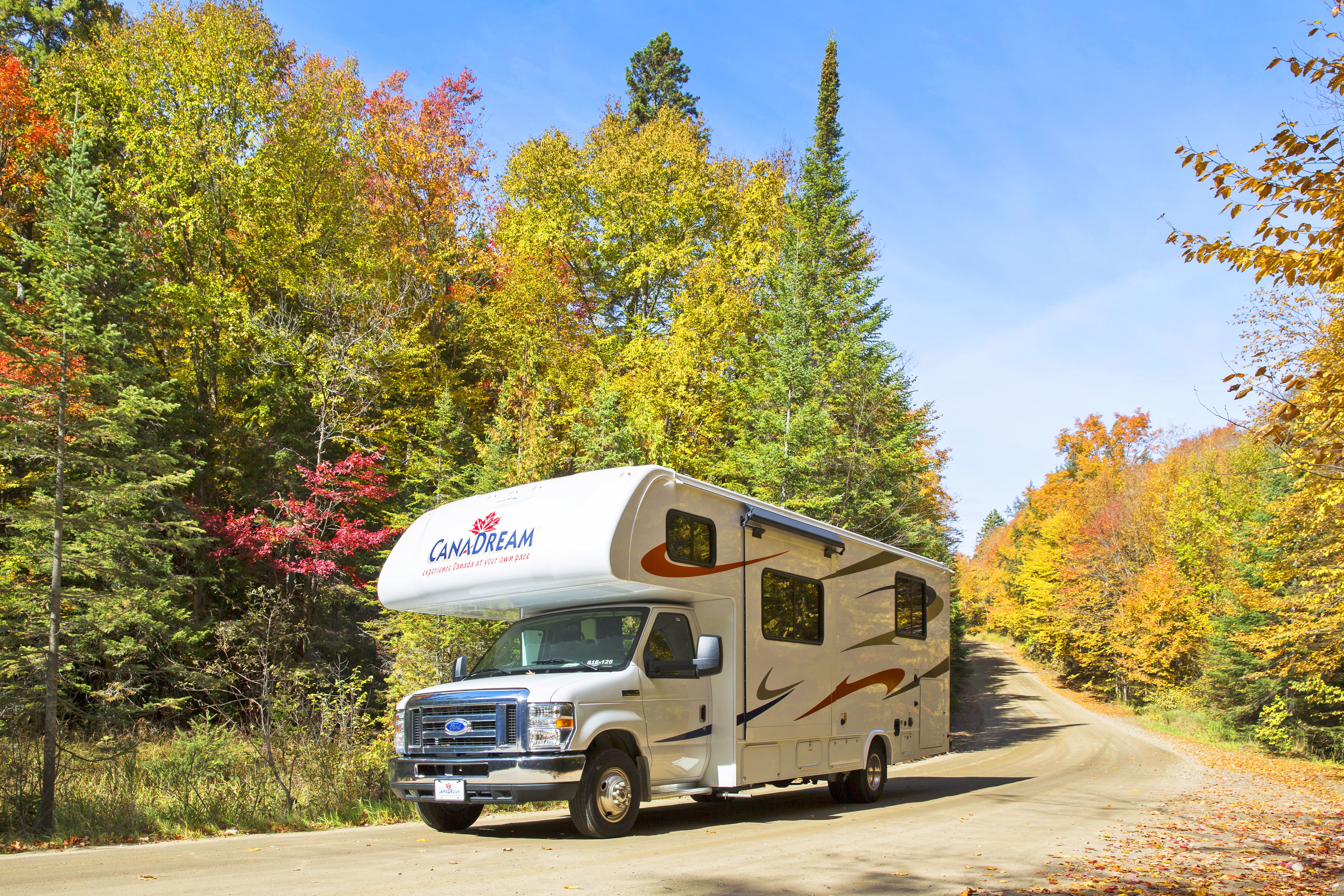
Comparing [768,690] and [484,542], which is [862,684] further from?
[484,542]

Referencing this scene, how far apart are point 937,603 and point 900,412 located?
16566mm

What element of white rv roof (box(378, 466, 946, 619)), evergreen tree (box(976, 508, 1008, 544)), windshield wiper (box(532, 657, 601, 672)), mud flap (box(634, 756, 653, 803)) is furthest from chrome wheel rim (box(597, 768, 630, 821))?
evergreen tree (box(976, 508, 1008, 544))

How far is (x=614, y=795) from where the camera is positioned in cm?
852

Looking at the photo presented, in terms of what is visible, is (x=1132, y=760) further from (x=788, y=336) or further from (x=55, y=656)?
(x=55, y=656)

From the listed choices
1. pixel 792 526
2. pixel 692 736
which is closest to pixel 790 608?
pixel 792 526

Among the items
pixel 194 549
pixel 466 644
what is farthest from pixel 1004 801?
pixel 194 549

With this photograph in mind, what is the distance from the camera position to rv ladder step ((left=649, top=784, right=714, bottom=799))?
8984 mm

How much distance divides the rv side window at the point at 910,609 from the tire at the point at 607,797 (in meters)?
6.24

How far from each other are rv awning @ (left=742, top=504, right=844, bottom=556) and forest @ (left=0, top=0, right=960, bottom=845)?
5.18m

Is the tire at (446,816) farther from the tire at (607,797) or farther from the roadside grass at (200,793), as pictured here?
the tire at (607,797)

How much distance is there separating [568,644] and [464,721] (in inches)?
50.5

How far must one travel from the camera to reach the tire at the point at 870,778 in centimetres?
1249

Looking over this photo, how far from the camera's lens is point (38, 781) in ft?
32.1

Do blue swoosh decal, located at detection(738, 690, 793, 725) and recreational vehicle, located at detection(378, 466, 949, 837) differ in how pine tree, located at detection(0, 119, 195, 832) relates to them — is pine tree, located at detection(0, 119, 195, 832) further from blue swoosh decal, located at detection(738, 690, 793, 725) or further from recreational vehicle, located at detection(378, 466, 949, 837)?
blue swoosh decal, located at detection(738, 690, 793, 725)
